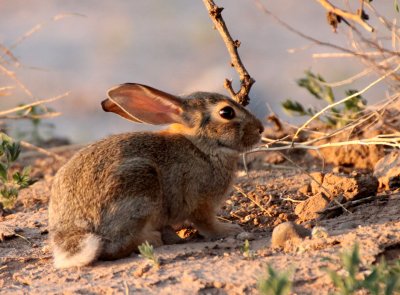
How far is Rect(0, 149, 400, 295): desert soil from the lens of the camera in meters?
5.01

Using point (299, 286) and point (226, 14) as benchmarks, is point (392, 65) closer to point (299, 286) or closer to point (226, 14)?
point (299, 286)

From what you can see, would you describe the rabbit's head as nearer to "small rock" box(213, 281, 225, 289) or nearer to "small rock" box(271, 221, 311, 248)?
"small rock" box(271, 221, 311, 248)

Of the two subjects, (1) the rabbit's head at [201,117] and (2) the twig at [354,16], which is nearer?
(2) the twig at [354,16]

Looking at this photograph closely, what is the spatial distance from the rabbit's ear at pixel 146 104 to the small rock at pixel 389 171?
1671 mm

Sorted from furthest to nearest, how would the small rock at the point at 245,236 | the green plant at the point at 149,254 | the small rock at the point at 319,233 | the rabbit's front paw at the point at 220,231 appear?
the rabbit's front paw at the point at 220,231, the small rock at the point at 245,236, the small rock at the point at 319,233, the green plant at the point at 149,254

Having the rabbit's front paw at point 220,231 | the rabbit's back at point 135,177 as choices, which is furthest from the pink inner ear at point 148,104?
the rabbit's front paw at point 220,231

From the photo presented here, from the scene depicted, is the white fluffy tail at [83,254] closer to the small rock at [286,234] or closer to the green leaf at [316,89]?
the small rock at [286,234]

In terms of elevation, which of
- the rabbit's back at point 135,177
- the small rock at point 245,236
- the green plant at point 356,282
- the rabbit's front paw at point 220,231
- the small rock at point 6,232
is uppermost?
the rabbit's back at point 135,177

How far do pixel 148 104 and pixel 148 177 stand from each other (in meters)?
0.84

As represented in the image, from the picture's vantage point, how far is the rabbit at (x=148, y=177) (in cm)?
576

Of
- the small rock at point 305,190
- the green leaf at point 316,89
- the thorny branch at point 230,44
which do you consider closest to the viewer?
the thorny branch at point 230,44

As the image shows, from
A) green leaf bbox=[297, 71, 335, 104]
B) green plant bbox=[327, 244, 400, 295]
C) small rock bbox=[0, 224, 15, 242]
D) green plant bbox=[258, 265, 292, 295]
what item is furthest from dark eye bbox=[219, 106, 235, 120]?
green plant bbox=[258, 265, 292, 295]

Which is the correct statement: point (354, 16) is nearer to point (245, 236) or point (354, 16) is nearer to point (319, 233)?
point (319, 233)

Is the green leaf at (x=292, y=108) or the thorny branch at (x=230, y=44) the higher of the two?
the thorny branch at (x=230, y=44)
